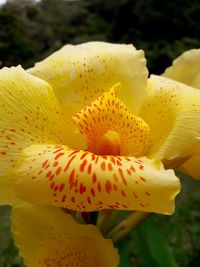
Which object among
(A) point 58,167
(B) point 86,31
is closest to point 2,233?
(A) point 58,167

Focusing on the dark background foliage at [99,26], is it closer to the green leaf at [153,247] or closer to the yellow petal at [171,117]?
the green leaf at [153,247]

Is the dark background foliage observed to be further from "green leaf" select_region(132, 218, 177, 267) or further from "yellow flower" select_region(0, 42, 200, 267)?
"yellow flower" select_region(0, 42, 200, 267)

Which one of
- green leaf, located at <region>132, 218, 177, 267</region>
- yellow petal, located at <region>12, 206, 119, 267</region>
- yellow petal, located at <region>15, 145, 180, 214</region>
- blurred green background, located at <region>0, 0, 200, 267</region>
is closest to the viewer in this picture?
yellow petal, located at <region>15, 145, 180, 214</region>

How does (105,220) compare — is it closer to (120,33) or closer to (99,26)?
(120,33)

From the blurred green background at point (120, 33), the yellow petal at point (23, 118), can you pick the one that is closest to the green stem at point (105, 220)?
A: the yellow petal at point (23, 118)

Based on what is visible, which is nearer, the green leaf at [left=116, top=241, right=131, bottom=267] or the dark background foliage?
the green leaf at [left=116, top=241, right=131, bottom=267]

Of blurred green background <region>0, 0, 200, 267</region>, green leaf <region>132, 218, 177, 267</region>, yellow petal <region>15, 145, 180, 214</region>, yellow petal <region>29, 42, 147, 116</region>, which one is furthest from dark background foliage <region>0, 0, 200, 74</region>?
yellow petal <region>15, 145, 180, 214</region>

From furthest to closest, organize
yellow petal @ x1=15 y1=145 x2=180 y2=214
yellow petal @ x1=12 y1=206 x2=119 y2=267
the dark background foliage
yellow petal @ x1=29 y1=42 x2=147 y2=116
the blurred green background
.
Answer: the dark background foliage → the blurred green background → yellow petal @ x1=29 y1=42 x2=147 y2=116 → yellow petal @ x1=12 y1=206 x2=119 y2=267 → yellow petal @ x1=15 y1=145 x2=180 y2=214

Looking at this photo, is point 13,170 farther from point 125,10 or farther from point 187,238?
point 125,10
